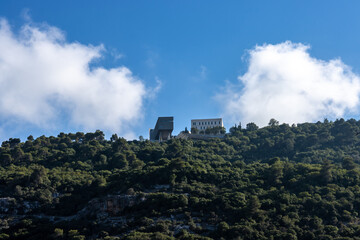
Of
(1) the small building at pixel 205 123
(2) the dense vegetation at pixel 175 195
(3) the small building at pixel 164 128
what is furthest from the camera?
(1) the small building at pixel 205 123

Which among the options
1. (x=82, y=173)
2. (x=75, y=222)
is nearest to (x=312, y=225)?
(x=75, y=222)

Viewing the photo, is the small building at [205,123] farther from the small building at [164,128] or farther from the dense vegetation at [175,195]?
the dense vegetation at [175,195]

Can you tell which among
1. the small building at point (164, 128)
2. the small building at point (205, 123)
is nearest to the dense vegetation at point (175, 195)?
the small building at point (164, 128)

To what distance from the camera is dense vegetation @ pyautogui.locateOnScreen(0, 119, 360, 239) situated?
41500 millimetres

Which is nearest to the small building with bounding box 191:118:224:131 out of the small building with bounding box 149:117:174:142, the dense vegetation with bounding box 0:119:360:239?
the small building with bounding box 149:117:174:142

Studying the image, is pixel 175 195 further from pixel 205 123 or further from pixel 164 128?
pixel 205 123

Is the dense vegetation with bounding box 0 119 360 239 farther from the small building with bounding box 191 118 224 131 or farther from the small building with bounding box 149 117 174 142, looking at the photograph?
A: the small building with bounding box 191 118 224 131

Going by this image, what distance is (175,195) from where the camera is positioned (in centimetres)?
4684

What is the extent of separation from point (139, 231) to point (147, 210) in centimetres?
451

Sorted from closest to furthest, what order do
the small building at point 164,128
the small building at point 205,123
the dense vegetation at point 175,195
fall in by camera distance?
1. the dense vegetation at point 175,195
2. the small building at point 164,128
3. the small building at point 205,123

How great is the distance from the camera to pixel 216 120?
119188mm

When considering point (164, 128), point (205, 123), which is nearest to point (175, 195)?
point (164, 128)

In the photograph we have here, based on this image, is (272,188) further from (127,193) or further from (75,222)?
(75,222)

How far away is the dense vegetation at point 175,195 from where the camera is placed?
4150 cm
